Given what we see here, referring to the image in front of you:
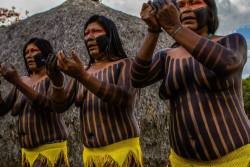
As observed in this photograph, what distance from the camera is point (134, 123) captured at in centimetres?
353

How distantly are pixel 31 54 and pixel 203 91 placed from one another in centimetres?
204

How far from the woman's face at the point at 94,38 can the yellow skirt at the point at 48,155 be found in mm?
1046

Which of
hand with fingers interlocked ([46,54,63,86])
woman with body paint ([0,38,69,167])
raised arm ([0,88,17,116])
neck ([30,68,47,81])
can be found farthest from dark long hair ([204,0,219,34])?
raised arm ([0,88,17,116])

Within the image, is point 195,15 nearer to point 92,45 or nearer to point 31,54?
point 92,45

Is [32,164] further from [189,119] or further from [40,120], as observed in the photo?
[189,119]

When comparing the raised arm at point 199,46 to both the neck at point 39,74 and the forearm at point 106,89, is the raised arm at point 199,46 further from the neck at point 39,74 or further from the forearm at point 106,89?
the neck at point 39,74

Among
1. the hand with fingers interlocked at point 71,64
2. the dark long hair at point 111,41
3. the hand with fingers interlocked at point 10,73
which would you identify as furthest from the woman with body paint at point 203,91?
the hand with fingers interlocked at point 10,73

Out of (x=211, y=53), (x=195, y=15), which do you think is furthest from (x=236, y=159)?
(x=195, y=15)

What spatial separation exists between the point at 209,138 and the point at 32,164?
6.87 feet

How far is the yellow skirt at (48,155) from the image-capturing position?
427 centimetres

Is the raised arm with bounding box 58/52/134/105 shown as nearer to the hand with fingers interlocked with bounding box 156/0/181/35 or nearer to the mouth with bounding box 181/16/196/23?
the mouth with bounding box 181/16/196/23

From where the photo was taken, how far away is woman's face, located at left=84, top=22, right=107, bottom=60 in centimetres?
356

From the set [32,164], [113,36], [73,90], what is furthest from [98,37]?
[32,164]

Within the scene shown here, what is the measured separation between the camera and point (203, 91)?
265 cm
